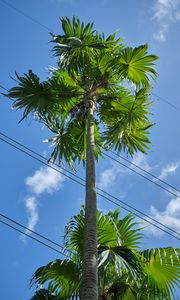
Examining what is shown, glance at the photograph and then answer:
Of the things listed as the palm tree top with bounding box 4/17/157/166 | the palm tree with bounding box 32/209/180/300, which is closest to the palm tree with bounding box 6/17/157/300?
the palm tree top with bounding box 4/17/157/166

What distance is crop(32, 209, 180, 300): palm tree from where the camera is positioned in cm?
855

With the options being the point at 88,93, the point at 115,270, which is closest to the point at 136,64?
the point at 88,93

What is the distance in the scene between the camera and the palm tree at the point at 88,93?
11492 millimetres

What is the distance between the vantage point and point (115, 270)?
8406mm

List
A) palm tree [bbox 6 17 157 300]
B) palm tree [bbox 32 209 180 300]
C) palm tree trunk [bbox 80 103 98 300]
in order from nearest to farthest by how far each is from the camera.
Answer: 1. palm tree trunk [bbox 80 103 98 300]
2. palm tree [bbox 32 209 180 300]
3. palm tree [bbox 6 17 157 300]

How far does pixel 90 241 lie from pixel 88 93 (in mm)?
4841

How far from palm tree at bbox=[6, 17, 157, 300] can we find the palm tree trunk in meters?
1.84

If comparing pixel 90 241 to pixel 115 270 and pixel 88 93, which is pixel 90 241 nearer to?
pixel 115 270

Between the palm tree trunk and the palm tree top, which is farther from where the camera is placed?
the palm tree top

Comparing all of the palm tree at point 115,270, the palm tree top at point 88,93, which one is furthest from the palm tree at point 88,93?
the palm tree at point 115,270

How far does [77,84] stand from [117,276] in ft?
16.0

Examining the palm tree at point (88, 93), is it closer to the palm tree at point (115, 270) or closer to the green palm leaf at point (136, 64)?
the green palm leaf at point (136, 64)

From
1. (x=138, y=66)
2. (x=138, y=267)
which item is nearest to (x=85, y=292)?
(x=138, y=267)

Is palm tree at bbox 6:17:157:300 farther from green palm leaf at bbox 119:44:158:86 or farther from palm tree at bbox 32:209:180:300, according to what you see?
palm tree at bbox 32:209:180:300
